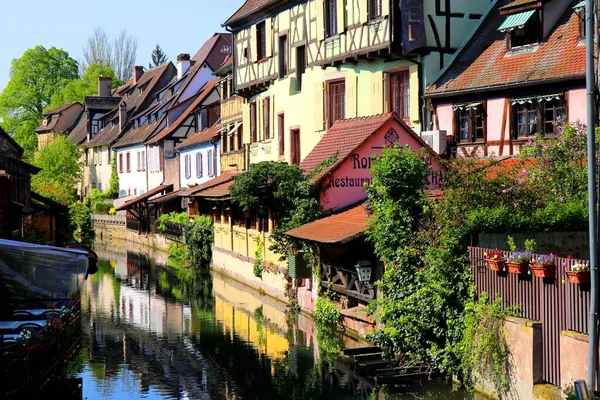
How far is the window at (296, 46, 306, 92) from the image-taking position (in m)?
30.5

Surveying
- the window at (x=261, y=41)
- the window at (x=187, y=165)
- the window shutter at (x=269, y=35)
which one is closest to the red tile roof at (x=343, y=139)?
the window shutter at (x=269, y=35)

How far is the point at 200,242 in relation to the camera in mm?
37906

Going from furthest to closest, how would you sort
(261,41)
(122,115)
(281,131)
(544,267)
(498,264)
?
(122,115), (261,41), (281,131), (498,264), (544,267)

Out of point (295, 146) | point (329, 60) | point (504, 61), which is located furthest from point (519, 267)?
point (295, 146)

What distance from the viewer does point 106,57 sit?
9162cm

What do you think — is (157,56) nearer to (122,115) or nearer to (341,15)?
(122,115)

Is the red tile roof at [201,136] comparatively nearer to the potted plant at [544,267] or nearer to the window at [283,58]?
the window at [283,58]

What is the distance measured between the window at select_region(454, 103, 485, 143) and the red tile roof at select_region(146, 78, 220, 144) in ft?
91.4

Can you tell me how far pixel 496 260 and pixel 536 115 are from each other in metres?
9.07

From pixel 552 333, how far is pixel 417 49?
13320mm

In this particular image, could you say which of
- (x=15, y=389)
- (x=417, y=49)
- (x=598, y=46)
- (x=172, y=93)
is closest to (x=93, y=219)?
(x=172, y=93)

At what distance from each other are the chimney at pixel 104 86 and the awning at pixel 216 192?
40610 millimetres

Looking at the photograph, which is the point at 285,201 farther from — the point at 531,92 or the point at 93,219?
the point at 93,219

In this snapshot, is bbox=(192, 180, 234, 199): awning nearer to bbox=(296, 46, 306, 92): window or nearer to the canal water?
the canal water
